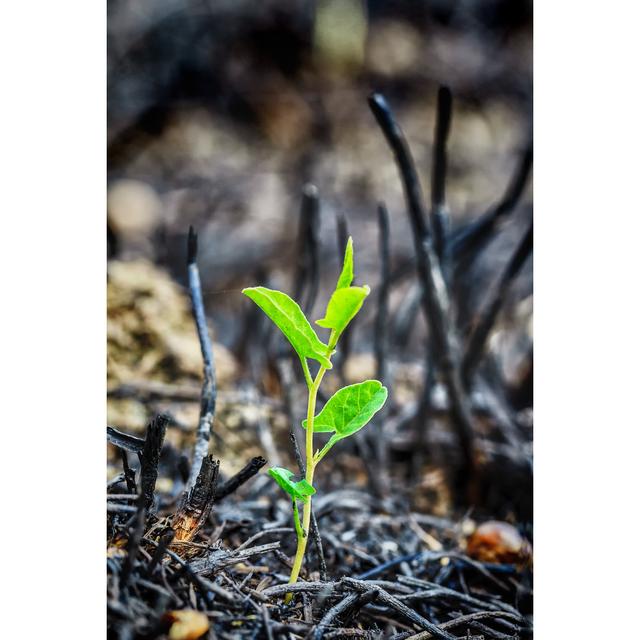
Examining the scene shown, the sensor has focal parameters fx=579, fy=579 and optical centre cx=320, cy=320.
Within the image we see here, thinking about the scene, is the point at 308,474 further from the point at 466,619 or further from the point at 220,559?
the point at 466,619

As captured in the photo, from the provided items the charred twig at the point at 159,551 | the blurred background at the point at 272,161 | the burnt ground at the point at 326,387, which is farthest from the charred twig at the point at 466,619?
the blurred background at the point at 272,161

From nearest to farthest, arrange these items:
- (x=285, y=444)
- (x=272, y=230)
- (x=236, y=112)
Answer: (x=285, y=444) < (x=236, y=112) < (x=272, y=230)

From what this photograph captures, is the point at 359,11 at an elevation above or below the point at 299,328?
above

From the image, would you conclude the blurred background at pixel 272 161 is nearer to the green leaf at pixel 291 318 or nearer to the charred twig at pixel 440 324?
the charred twig at pixel 440 324

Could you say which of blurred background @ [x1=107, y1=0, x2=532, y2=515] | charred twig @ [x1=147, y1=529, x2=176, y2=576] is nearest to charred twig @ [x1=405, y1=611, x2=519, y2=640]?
charred twig @ [x1=147, y1=529, x2=176, y2=576]
